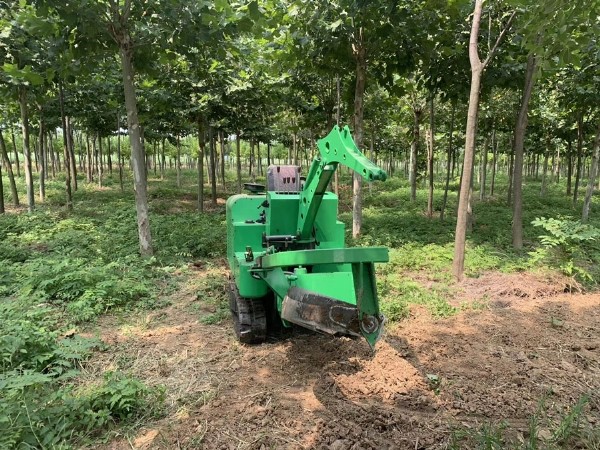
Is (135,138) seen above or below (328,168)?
above

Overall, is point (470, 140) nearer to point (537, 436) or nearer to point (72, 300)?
point (537, 436)

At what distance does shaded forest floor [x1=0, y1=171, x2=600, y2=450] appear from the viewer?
136 inches

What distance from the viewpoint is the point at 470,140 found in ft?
24.9

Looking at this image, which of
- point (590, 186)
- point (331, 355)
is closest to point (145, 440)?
point (331, 355)

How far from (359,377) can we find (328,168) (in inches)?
86.6

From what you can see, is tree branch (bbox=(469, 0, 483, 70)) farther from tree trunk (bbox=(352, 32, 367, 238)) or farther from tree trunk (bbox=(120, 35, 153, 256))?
tree trunk (bbox=(120, 35, 153, 256))

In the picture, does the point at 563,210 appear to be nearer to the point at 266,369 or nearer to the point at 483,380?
the point at 483,380

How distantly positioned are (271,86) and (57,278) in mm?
8168

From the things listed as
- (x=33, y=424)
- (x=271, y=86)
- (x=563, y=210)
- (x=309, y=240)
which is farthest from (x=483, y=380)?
(x=563, y=210)

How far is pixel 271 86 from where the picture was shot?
1262 cm

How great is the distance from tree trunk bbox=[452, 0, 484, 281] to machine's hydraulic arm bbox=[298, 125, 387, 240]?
12.2 feet

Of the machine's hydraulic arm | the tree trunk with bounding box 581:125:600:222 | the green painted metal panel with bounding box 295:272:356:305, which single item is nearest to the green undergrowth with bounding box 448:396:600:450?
the green painted metal panel with bounding box 295:272:356:305

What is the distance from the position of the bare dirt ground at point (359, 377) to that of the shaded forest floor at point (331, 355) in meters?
0.02

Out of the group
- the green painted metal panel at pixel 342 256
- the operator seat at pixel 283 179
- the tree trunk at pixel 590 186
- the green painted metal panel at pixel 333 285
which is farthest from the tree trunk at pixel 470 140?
the tree trunk at pixel 590 186
